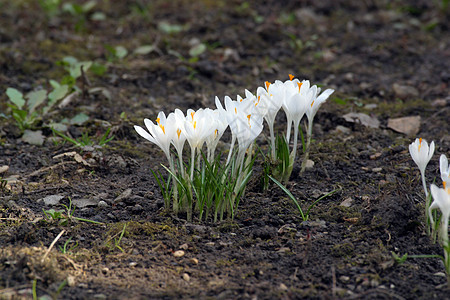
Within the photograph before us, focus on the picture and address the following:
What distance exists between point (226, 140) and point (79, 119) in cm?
109

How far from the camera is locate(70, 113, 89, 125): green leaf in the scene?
380cm

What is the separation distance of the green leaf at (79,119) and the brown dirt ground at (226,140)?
0.15ft

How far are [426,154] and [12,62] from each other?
3.91 meters

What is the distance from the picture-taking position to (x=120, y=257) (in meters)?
2.31

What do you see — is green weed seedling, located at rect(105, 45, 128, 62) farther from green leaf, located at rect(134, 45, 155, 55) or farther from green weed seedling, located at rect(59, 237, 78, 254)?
green weed seedling, located at rect(59, 237, 78, 254)

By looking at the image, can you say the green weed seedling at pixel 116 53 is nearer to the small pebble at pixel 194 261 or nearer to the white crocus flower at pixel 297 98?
the white crocus flower at pixel 297 98

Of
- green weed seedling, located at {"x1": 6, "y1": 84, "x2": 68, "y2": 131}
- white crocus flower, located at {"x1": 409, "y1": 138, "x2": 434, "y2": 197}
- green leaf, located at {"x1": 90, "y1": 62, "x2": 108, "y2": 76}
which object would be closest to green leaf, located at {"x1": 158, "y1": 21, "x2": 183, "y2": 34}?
green leaf, located at {"x1": 90, "y1": 62, "x2": 108, "y2": 76}

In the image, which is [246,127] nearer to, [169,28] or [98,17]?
[169,28]

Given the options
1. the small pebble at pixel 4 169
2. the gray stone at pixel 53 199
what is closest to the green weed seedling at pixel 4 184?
the small pebble at pixel 4 169

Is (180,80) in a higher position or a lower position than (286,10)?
lower

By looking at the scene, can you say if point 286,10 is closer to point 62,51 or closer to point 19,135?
point 62,51

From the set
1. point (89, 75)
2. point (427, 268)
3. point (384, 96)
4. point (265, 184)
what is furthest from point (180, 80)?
point (427, 268)

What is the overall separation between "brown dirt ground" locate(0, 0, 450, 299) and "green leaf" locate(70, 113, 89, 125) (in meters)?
0.05

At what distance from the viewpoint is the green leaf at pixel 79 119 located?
150 inches
